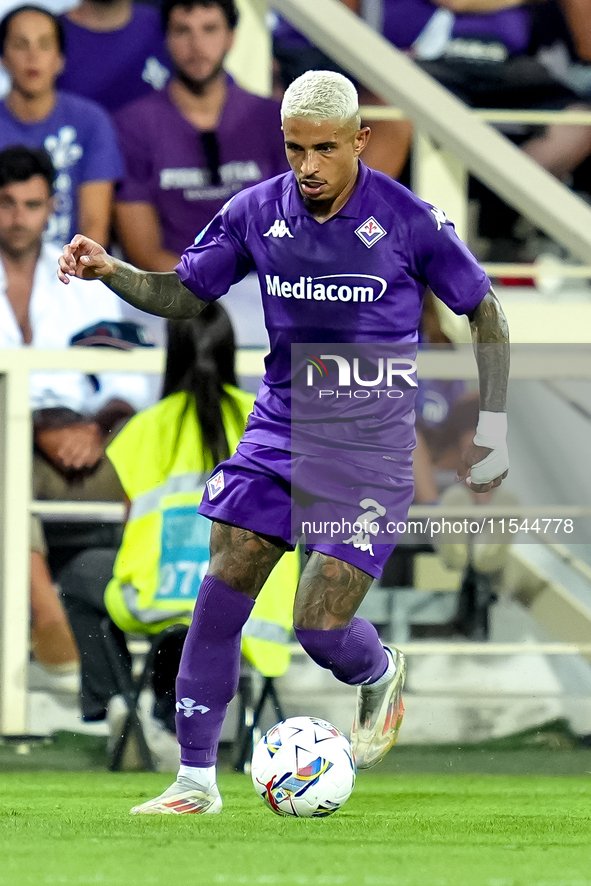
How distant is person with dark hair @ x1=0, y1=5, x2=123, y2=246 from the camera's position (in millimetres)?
6055

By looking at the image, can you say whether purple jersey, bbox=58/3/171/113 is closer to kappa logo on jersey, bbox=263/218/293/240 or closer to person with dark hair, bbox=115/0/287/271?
person with dark hair, bbox=115/0/287/271

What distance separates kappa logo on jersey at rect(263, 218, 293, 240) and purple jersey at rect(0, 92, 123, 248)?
8.36 feet

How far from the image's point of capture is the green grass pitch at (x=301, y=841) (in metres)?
2.66

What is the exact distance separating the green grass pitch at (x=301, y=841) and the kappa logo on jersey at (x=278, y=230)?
1.48m

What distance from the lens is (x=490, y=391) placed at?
3.70 m

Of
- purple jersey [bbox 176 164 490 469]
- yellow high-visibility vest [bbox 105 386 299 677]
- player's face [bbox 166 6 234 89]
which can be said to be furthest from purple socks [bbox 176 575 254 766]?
player's face [bbox 166 6 234 89]

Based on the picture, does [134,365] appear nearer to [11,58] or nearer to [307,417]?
[11,58]

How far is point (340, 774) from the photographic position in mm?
3516

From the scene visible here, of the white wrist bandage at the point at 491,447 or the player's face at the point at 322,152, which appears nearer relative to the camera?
the player's face at the point at 322,152

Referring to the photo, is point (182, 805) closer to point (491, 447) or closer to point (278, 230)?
point (491, 447)

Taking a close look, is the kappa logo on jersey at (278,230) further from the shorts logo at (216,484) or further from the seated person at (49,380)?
the seated person at (49,380)

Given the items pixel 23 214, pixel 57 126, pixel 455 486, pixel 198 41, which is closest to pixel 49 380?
pixel 23 214

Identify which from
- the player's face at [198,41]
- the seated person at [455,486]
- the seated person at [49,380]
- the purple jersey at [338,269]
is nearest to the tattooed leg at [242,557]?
the purple jersey at [338,269]

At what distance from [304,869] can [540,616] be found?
3228mm
